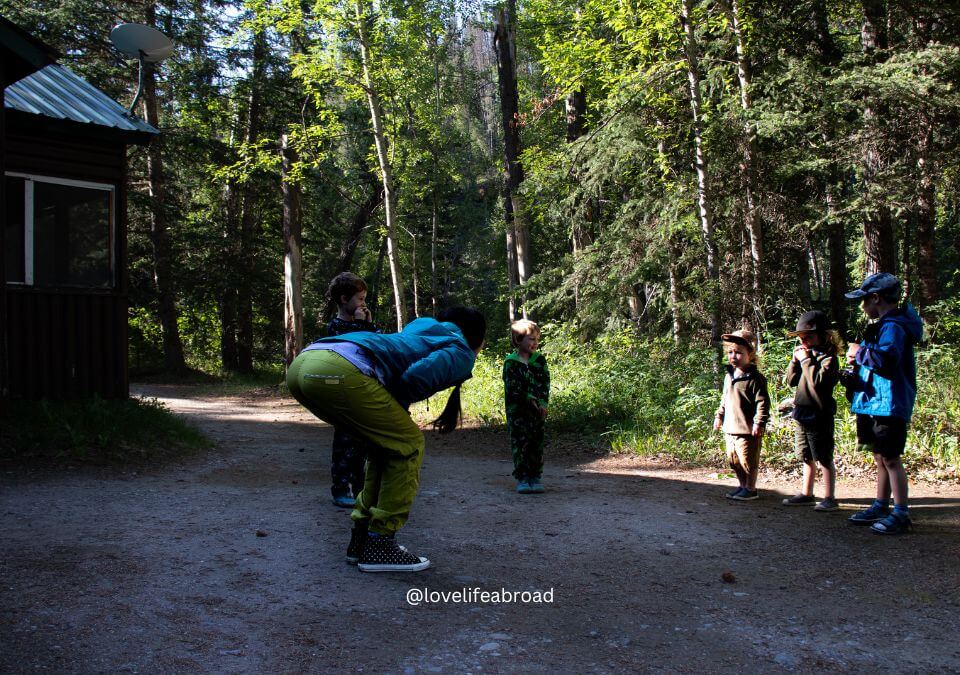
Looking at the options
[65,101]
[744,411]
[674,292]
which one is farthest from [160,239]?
[744,411]

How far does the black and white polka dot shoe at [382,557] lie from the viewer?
15.3ft

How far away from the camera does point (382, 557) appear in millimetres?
4668

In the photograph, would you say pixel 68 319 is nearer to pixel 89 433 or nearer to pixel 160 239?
pixel 89 433

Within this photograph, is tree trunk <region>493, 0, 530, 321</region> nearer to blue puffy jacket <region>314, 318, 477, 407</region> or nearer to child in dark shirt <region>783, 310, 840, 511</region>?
child in dark shirt <region>783, 310, 840, 511</region>

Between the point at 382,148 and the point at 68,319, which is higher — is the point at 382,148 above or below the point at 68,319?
above

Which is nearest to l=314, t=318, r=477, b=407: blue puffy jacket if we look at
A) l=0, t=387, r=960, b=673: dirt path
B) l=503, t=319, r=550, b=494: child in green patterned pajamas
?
l=0, t=387, r=960, b=673: dirt path

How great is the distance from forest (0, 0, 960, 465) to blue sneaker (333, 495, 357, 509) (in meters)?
5.11

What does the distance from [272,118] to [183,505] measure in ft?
72.1

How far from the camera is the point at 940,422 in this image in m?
8.37

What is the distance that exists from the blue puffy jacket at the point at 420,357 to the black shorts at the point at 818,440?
3619 mm

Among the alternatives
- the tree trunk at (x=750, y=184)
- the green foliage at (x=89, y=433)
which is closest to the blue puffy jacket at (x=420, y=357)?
the green foliage at (x=89, y=433)

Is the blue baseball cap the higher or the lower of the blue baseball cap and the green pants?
the higher

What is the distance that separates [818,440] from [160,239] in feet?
75.9

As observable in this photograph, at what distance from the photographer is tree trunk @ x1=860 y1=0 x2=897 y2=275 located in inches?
423
